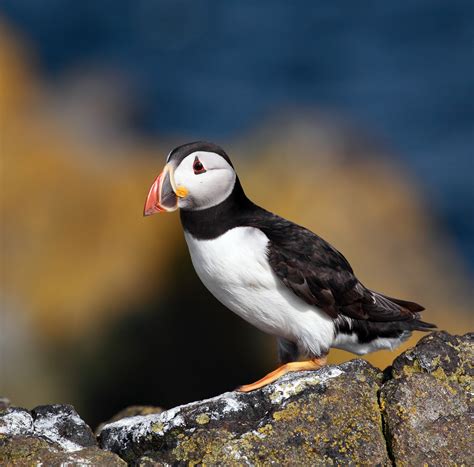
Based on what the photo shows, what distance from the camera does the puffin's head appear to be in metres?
5.47

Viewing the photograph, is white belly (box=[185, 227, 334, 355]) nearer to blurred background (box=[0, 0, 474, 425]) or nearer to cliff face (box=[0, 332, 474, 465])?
cliff face (box=[0, 332, 474, 465])

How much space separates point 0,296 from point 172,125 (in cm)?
1209

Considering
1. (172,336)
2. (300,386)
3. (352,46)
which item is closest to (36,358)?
(172,336)

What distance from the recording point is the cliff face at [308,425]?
439 centimetres

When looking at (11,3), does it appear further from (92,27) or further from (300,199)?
(300,199)

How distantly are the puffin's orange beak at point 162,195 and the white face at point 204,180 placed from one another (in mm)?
39

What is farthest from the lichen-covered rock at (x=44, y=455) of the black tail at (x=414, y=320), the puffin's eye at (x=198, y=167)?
the black tail at (x=414, y=320)

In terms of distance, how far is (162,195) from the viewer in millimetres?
5473

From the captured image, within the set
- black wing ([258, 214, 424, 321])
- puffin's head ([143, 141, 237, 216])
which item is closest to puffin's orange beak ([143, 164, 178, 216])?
puffin's head ([143, 141, 237, 216])

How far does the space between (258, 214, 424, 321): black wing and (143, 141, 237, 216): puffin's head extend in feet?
1.10

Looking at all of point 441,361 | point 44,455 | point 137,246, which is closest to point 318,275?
point 441,361

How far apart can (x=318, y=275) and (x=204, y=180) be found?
82 centimetres

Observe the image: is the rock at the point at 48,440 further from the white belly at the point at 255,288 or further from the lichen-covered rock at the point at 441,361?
the lichen-covered rock at the point at 441,361

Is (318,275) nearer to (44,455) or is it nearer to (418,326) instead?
(418,326)
